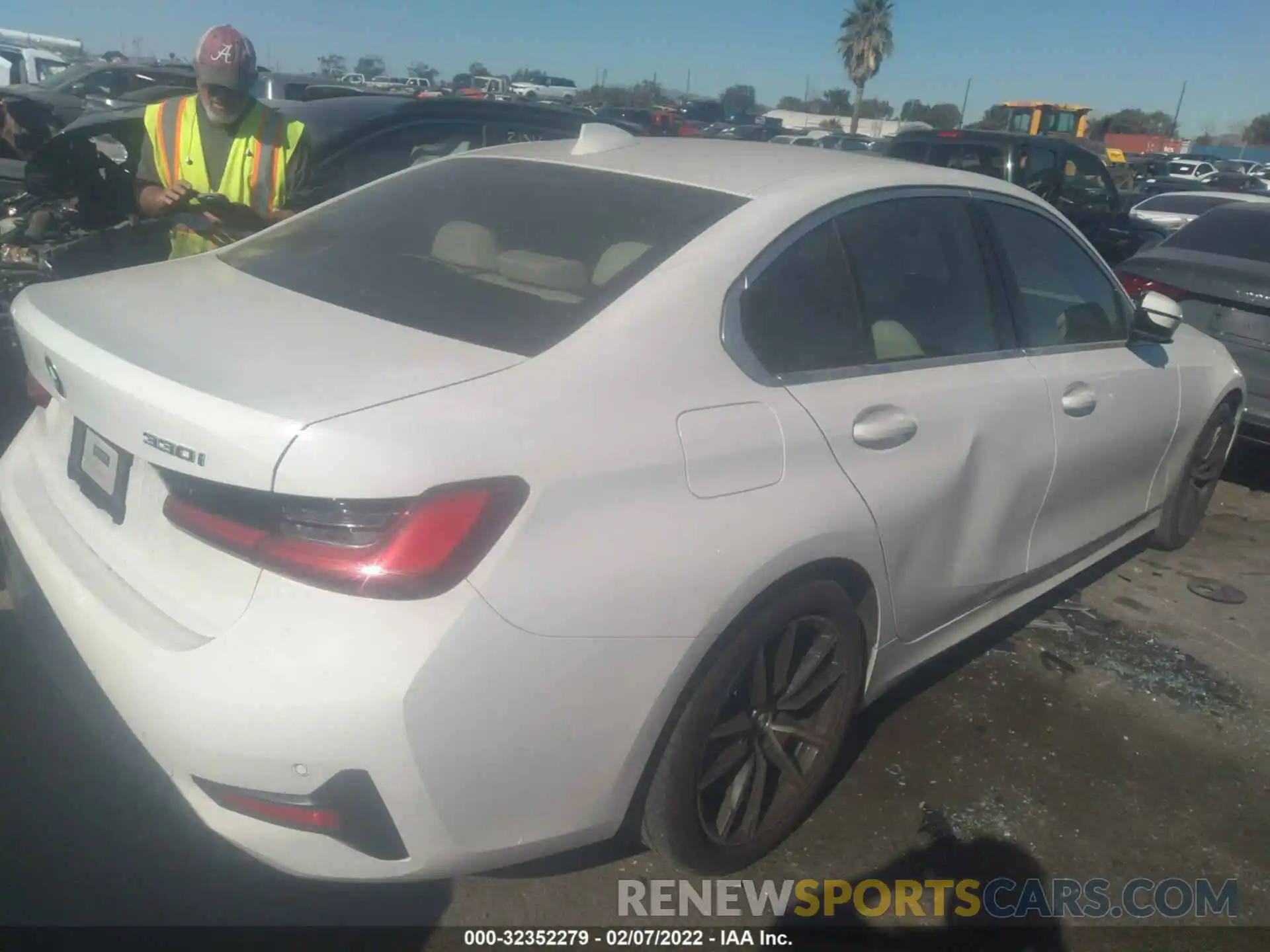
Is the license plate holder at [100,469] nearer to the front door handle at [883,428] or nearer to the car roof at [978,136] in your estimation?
the front door handle at [883,428]

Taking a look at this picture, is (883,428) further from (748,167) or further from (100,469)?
(100,469)

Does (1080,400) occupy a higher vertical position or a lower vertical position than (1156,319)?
lower

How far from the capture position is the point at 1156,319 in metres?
3.97

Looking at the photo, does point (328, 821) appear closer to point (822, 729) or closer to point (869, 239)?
point (822, 729)

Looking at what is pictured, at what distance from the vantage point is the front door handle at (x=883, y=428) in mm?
2594

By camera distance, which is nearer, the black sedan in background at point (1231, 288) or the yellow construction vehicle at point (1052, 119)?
the black sedan in background at point (1231, 288)

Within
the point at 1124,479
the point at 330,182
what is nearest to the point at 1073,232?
the point at 1124,479

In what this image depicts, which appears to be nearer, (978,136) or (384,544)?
(384,544)

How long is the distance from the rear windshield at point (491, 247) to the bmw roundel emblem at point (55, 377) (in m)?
0.54

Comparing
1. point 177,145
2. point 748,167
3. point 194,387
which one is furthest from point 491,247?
point 177,145

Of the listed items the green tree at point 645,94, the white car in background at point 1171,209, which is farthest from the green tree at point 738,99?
the white car in background at point 1171,209

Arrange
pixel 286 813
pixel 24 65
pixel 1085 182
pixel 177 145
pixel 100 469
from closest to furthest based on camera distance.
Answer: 1. pixel 286 813
2. pixel 100 469
3. pixel 177 145
4. pixel 1085 182
5. pixel 24 65

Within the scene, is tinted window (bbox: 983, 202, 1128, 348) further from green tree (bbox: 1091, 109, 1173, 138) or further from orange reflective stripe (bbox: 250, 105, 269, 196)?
green tree (bbox: 1091, 109, 1173, 138)

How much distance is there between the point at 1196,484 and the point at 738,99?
59277 millimetres
